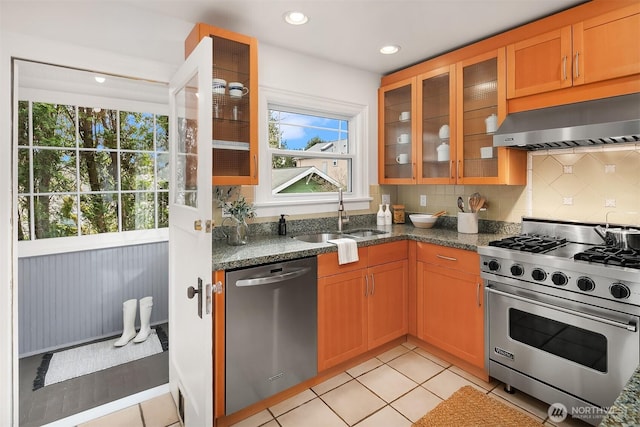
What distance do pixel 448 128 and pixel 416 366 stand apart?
6.32ft

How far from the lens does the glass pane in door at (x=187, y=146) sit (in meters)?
1.69

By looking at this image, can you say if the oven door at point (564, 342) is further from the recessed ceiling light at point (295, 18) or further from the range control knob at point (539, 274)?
the recessed ceiling light at point (295, 18)

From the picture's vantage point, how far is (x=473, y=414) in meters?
2.00

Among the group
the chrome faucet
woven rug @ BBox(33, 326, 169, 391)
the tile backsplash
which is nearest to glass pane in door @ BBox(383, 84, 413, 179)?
the chrome faucet

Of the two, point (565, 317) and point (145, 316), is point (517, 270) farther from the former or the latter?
point (145, 316)

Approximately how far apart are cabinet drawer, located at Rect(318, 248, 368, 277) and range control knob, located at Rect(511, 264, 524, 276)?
96cm

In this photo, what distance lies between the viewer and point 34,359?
2750mm

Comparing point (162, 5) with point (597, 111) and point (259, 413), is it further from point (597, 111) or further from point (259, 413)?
point (597, 111)

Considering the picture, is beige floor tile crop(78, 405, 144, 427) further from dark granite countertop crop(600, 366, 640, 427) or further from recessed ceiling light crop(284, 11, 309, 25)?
recessed ceiling light crop(284, 11, 309, 25)

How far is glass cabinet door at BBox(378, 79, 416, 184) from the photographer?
10.4 feet

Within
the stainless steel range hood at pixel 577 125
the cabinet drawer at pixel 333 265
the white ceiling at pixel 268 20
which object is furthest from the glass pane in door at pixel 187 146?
the stainless steel range hood at pixel 577 125

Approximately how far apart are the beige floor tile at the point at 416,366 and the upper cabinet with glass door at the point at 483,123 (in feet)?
4.72

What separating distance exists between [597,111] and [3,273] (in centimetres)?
344

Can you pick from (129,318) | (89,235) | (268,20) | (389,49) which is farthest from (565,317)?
(89,235)
